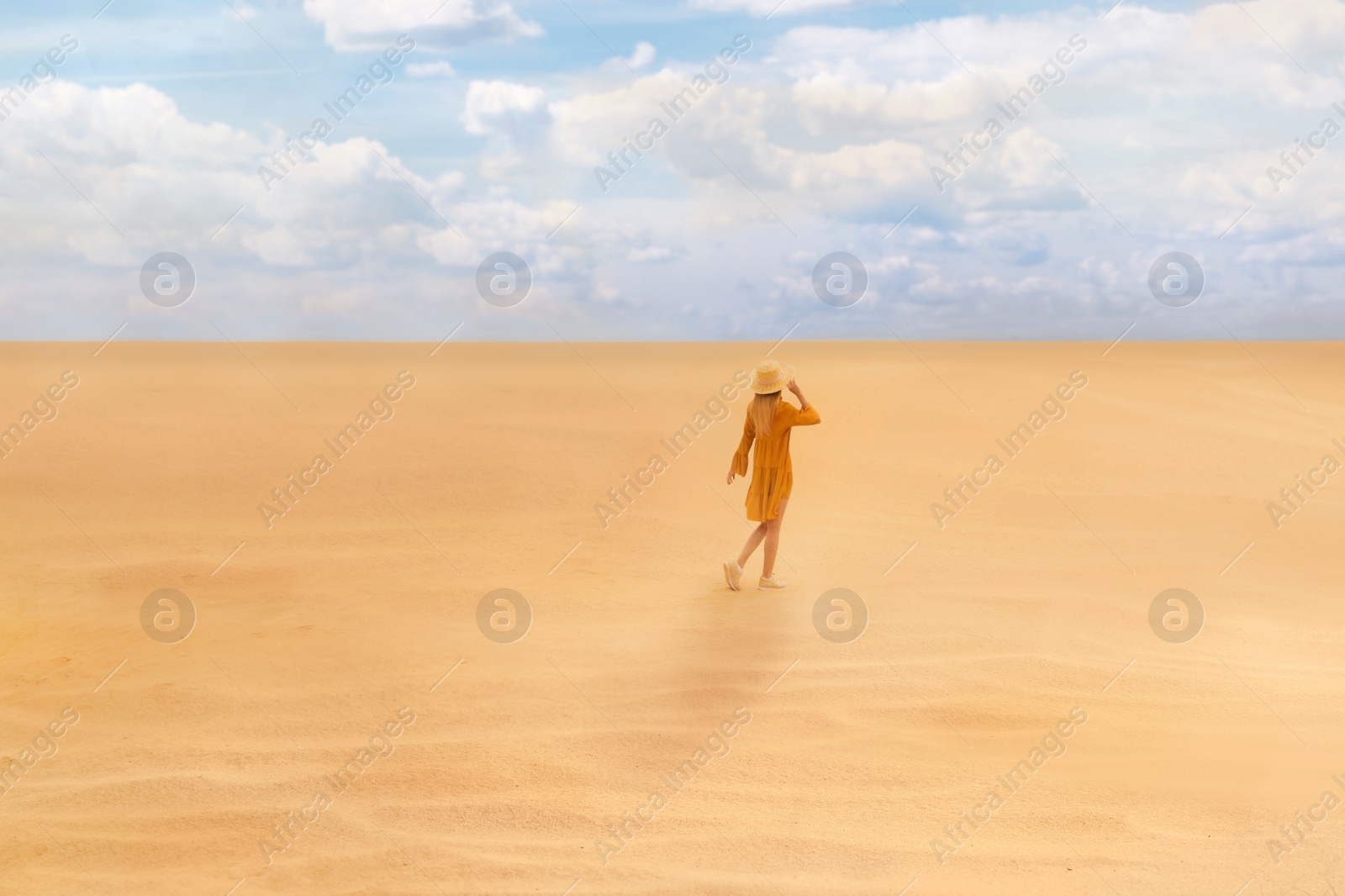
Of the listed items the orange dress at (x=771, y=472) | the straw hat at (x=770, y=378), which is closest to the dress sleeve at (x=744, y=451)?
the orange dress at (x=771, y=472)

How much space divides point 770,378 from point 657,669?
8.35ft

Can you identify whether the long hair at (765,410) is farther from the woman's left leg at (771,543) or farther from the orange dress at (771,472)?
the woman's left leg at (771,543)

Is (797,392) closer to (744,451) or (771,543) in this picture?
(744,451)

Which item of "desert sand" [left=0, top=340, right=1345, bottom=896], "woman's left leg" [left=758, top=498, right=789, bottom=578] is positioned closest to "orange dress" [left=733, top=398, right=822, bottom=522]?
"woman's left leg" [left=758, top=498, right=789, bottom=578]

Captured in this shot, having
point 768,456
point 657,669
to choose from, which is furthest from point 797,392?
point 657,669

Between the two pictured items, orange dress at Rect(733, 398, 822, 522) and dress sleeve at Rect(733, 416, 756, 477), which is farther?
dress sleeve at Rect(733, 416, 756, 477)

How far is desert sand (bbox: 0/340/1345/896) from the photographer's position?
4.46m

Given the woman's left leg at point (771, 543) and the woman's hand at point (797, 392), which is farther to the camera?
the woman's left leg at point (771, 543)

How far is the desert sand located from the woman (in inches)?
17.1

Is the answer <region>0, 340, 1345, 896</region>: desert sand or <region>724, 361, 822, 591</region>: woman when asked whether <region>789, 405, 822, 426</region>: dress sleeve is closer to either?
<region>724, 361, 822, 591</region>: woman

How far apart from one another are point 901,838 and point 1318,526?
A: 881cm

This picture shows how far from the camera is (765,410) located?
7918mm

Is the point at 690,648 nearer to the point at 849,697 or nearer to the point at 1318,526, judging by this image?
the point at 849,697

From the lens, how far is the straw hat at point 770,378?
7.82m
